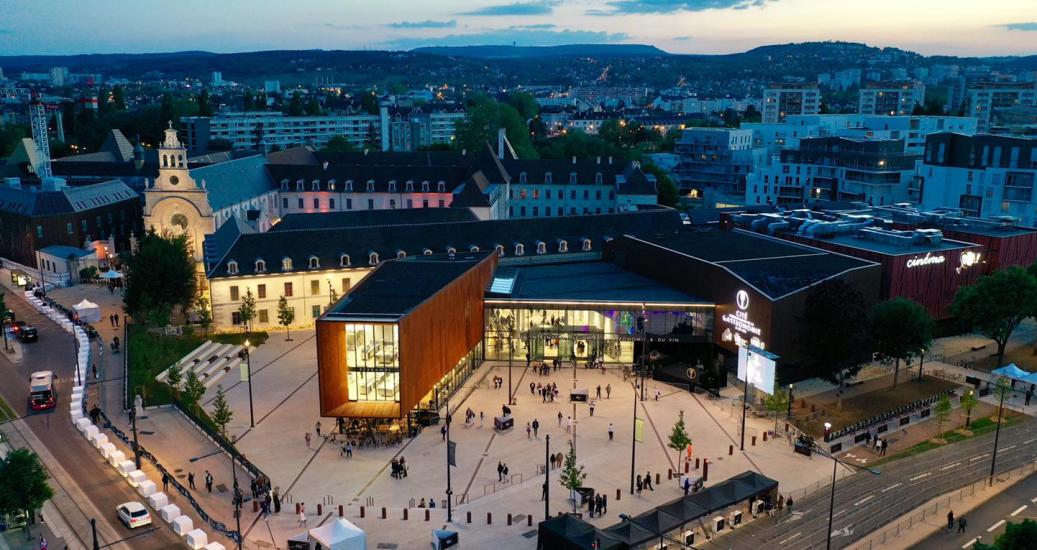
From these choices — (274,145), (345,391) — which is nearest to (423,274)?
(345,391)

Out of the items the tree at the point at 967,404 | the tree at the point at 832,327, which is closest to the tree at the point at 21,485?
the tree at the point at 832,327

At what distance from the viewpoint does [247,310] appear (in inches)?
2810

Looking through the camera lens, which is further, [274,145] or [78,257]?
[274,145]

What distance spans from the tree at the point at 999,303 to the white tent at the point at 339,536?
53199mm

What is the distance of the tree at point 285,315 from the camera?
72438mm

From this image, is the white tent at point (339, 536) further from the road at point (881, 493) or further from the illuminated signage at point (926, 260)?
the illuminated signage at point (926, 260)

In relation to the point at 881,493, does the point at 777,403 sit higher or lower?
higher

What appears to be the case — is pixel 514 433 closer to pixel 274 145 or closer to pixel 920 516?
pixel 920 516

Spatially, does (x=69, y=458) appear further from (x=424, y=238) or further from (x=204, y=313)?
(x=424, y=238)

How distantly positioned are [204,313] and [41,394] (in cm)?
1859

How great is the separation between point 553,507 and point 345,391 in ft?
51.9

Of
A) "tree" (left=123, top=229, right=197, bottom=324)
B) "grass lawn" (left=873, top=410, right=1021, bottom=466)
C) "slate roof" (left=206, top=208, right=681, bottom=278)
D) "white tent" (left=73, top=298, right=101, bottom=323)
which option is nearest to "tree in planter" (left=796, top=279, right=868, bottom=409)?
"grass lawn" (left=873, top=410, right=1021, bottom=466)

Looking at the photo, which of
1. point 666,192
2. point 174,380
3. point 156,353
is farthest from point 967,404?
point 666,192

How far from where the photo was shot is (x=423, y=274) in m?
62.2
